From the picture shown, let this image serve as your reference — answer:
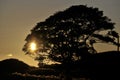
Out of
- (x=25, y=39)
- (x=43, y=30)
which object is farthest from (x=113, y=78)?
(x=25, y=39)

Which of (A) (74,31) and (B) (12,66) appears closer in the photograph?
(A) (74,31)

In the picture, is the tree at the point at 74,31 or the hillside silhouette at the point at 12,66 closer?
the tree at the point at 74,31

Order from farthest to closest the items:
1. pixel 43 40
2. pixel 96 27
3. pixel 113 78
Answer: pixel 43 40
pixel 96 27
pixel 113 78

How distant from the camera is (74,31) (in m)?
47.4

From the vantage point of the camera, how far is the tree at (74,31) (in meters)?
47.2

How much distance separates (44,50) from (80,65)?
16.8 meters

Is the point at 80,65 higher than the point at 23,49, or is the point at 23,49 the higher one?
the point at 23,49

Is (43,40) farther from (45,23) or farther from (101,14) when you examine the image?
(101,14)

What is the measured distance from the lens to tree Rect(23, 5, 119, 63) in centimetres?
4719

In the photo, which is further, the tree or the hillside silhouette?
the hillside silhouette


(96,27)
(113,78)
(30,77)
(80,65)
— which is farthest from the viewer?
(96,27)

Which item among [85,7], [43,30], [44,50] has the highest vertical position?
[85,7]

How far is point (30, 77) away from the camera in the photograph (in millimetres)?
43750

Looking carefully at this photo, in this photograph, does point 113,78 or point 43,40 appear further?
point 43,40
